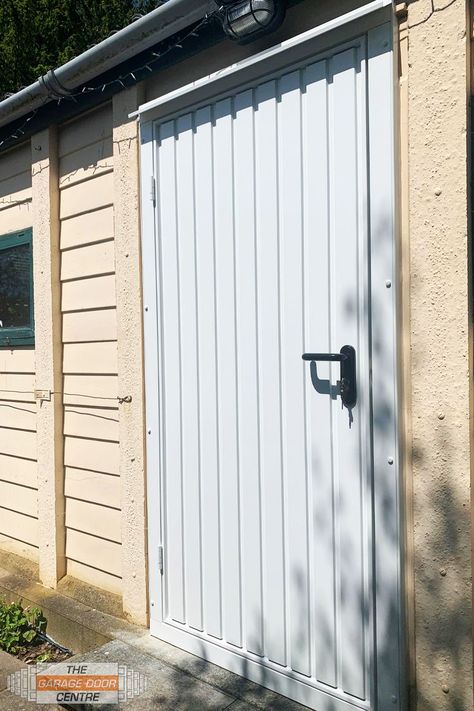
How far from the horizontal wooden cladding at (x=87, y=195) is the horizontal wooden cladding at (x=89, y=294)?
45 cm

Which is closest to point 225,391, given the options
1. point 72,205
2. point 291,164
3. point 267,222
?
point 267,222

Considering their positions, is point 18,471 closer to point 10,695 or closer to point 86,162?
point 10,695

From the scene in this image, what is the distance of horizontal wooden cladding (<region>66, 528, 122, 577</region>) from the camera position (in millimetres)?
3749

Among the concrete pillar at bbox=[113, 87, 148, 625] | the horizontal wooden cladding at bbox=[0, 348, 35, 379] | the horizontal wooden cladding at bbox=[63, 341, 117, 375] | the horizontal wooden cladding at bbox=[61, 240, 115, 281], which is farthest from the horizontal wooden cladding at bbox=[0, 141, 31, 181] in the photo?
the horizontal wooden cladding at bbox=[63, 341, 117, 375]

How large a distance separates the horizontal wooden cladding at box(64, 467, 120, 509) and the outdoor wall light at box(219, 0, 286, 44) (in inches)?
98.0

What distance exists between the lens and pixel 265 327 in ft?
9.27

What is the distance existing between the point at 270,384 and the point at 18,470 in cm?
263

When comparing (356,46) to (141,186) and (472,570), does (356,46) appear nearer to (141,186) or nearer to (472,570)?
(141,186)

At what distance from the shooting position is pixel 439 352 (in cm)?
230

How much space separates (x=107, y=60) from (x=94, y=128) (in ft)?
1.78

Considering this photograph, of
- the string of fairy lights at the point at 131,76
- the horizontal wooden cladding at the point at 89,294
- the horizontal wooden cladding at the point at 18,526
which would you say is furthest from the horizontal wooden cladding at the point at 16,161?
the horizontal wooden cladding at the point at 18,526

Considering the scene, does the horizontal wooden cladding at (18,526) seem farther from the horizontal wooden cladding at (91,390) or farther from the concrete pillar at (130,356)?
the concrete pillar at (130,356)

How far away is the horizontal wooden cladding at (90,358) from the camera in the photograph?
12.4 ft

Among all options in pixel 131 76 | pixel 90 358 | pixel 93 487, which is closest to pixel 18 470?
pixel 93 487
